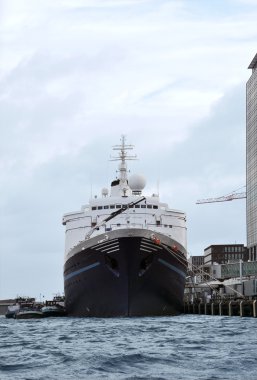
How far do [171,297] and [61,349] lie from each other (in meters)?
36.8

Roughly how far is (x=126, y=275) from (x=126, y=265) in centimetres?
76

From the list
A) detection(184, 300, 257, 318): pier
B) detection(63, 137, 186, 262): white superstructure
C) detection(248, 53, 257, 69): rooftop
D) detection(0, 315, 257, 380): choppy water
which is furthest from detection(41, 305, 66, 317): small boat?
detection(248, 53, 257, 69): rooftop

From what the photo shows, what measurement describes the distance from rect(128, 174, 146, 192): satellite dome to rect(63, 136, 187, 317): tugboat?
5.70 meters

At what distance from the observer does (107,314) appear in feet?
194

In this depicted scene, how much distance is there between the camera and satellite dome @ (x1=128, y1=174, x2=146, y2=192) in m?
78.2

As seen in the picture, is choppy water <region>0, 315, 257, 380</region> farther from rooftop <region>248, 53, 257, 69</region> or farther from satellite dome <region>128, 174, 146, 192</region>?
rooftop <region>248, 53, 257, 69</region>

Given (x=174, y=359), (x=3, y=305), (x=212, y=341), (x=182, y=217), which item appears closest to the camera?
(x=174, y=359)

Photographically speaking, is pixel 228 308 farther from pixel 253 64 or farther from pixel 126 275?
pixel 253 64

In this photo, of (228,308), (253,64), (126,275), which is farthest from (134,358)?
(253,64)

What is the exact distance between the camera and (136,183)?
78.2 metres

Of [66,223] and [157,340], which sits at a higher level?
[66,223]

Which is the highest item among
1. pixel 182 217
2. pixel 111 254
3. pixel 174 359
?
pixel 182 217

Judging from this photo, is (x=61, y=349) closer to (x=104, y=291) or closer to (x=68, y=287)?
(x=104, y=291)

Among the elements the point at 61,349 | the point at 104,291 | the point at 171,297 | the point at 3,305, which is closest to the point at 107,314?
the point at 104,291
